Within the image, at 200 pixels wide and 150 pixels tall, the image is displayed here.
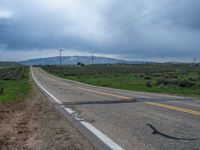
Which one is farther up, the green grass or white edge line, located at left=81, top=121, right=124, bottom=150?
white edge line, located at left=81, top=121, right=124, bottom=150

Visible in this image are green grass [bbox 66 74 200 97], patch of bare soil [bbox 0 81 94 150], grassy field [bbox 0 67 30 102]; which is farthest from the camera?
green grass [bbox 66 74 200 97]

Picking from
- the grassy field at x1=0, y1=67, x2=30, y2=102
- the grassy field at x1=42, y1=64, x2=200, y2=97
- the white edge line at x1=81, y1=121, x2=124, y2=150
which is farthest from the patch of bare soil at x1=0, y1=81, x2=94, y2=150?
the grassy field at x1=42, y1=64, x2=200, y2=97

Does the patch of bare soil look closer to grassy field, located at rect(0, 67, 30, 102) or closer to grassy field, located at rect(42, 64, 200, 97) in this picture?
grassy field, located at rect(0, 67, 30, 102)

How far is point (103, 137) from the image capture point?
769 centimetres

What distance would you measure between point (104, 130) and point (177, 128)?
1750mm

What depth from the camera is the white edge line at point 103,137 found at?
671 centimetres

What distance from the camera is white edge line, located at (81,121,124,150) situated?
6.71 metres

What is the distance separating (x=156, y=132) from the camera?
7930 mm

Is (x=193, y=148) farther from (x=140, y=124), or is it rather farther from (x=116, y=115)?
(x=116, y=115)

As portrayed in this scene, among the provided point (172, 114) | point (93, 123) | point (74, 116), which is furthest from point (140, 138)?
point (74, 116)

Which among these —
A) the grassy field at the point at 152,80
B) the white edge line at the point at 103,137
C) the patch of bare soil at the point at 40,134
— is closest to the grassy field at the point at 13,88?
the grassy field at the point at 152,80

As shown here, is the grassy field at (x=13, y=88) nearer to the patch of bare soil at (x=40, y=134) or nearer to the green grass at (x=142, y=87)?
the green grass at (x=142, y=87)

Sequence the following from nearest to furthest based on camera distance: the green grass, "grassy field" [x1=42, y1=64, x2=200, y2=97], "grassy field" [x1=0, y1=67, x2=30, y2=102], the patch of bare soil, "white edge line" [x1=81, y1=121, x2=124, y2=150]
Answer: "white edge line" [x1=81, y1=121, x2=124, y2=150], the patch of bare soil, "grassy field" [x1=0, y1=67, x2=30, y2=102], the green grass, "grassy field" [x1=42, y1=64, x2=200, y2=97]

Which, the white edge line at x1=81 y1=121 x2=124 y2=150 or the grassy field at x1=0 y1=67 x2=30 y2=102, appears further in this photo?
the grassy field at x1=0 y1=67 x2=30 y2=102
